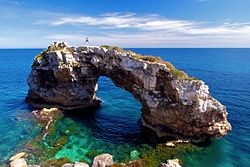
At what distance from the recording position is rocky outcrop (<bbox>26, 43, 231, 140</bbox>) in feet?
108

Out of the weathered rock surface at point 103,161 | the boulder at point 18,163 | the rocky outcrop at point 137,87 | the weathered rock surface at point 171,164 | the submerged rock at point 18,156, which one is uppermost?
the rocky outcrop at point 137,87

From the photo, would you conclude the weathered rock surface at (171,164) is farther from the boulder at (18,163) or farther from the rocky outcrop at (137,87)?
the boulder at (18,163)

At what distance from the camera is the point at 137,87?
39344 millimetres

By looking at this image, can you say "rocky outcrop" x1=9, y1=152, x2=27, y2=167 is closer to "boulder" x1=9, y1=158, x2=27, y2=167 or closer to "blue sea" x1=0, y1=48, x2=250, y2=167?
"boulder" x1=9, y1=158, x2=27, y2=167

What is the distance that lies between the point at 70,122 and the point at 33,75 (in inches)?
632

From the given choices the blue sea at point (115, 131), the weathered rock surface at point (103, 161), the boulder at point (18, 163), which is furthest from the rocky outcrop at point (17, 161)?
the weathered rock surface at point (103, 161)

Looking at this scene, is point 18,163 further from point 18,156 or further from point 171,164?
point 171,164

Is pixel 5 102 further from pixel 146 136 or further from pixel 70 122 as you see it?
pixel 146 136

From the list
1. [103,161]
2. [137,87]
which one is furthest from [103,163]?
[137,87]

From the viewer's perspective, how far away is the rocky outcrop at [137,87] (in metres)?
32.9

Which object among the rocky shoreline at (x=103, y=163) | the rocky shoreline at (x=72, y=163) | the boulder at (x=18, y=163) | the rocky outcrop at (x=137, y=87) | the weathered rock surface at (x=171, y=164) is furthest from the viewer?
the rocky outcrop at (x=137, y=87)

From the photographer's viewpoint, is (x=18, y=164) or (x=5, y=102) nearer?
(x=18, y=164)

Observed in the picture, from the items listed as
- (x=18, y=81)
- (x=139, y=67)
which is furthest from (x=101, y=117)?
(x=18, y=81)

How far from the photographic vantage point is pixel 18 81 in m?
82.7
